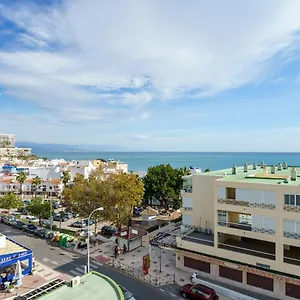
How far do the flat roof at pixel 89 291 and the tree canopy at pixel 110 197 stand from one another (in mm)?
19884

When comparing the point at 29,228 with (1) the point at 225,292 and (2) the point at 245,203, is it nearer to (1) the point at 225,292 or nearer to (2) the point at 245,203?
(1) the point at 225,292

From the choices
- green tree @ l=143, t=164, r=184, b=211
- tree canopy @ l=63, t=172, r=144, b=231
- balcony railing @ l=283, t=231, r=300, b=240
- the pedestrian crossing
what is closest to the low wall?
balcony railing @ l=283, t=231, r=300, b=240

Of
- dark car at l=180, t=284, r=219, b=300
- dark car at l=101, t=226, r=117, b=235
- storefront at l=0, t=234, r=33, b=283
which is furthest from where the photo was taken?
dark car at l=101, t=226, r=117, b=235

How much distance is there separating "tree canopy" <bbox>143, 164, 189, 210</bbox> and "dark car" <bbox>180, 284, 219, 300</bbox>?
29916mm

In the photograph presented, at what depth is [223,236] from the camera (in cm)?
2822

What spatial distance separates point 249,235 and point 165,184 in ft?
98.4

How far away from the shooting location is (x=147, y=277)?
90.8ft

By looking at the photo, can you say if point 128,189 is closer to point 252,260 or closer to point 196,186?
point 196,186

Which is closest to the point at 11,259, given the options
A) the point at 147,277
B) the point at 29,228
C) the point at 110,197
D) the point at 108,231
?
the point at 147,277

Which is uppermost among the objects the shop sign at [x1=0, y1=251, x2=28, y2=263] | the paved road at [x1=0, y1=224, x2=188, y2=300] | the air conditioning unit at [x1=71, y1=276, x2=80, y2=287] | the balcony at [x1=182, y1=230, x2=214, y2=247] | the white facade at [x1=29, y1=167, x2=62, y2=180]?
the white facade at [x1=29, y1=167, x2=62, y2=180]

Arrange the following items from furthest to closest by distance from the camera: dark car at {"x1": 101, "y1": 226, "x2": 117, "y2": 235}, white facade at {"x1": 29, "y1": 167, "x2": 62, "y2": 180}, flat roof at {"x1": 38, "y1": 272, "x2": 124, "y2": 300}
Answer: white facade at {"x1": 29, "y1": 167, "x2": 62, "y2": 180}
dark car at {"x1": 101, "y1": 226, "x2": 117, "y2": 235}
flat roof at {"x1": 38, "y1": 272, "x2": 124, "y2": 300}

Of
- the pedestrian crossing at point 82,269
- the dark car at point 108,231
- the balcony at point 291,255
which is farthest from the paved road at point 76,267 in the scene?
the balcony at point 291,255

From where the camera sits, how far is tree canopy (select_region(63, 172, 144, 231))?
122 ft

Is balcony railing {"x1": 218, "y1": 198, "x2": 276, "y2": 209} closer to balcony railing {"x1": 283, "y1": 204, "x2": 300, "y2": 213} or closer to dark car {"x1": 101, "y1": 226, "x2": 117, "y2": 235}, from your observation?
balcony railing {"x1": 283, "y1": 204, "x2": 300, "y2": 213}
